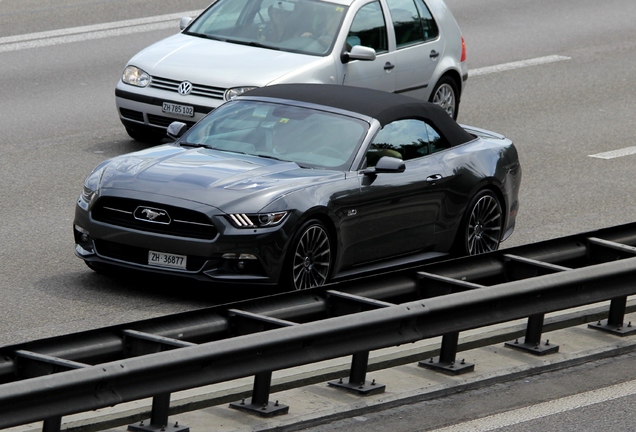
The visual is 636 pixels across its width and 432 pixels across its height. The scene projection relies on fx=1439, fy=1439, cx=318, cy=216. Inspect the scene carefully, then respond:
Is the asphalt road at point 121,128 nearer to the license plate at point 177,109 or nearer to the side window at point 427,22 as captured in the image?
the license plate at point 177,109

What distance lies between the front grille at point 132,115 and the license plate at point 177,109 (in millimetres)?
330

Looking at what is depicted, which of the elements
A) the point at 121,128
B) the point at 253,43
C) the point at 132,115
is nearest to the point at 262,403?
the point at 132,115

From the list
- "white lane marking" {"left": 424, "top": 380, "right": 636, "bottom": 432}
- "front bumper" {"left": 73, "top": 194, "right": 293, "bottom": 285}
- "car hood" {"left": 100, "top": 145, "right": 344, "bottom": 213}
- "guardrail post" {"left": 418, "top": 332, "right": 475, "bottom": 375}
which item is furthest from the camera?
"car hood" {"left": 100, "top": 145, "right": 344, "bottom": 213}

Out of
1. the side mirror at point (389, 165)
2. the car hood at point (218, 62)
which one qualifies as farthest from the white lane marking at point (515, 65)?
the side mirror at point (389, 165)

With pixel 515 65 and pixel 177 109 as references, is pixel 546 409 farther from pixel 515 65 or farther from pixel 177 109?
pixel 515 65

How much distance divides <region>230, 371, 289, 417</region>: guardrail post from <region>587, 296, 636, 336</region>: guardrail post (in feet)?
9.17

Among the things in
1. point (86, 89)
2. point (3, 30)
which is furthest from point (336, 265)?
point (3, 30)

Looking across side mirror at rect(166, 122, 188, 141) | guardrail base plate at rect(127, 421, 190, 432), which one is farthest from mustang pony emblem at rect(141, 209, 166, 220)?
guardrail base plate at rect(127, 421, 190, 432)

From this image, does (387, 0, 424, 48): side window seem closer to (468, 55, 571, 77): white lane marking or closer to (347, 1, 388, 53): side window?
(347, 1, 388, 53): side window

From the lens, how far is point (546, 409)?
26.2 ft

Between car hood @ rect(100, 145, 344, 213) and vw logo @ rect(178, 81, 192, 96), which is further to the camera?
vw logo @ rect(178, 81, 192, 96)

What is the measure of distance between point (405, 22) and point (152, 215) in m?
7.59

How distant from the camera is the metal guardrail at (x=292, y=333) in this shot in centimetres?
658

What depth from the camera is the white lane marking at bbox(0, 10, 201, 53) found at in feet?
65.1
